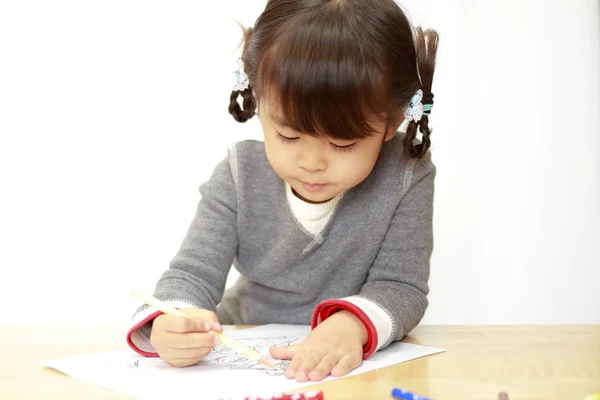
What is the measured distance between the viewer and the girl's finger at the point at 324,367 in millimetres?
656

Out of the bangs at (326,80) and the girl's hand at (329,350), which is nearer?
the girl's hand at (329,350)

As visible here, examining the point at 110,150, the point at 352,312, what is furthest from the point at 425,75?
the point at 110,150

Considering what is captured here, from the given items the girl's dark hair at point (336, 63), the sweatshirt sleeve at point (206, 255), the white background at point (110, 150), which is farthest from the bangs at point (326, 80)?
the white background at point (110, 150)

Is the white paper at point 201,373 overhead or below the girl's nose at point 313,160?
below

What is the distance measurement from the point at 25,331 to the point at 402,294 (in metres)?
0.47

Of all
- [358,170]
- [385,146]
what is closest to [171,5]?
[385,146]

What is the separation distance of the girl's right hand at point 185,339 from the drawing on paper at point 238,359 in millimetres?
16

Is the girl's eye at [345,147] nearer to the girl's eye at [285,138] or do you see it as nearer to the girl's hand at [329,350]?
the girl's eye at [285,138]

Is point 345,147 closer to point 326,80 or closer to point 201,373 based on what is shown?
point 326,80

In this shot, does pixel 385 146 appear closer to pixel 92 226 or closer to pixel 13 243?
pixel 92 226

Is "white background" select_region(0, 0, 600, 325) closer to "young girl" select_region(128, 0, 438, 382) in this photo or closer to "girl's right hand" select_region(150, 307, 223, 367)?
"young girl" select_region(128, 0, 438, 382)

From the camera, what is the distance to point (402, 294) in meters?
0.88

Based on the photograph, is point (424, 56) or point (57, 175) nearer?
point (424, 56)

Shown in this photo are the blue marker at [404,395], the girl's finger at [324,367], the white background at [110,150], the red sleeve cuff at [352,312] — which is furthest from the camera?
the white background at [110,150]
